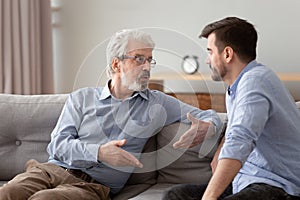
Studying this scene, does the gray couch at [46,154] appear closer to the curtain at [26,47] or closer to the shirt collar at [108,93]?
the shirt collar at [108,93]

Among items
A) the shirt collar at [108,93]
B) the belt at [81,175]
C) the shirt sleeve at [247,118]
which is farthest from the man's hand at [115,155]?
the shirt sleeve at [247,118]

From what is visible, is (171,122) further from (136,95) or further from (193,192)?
(193,192)

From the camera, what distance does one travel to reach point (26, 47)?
408 centimetres

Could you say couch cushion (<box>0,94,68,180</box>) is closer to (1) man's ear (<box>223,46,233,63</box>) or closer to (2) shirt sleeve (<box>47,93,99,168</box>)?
(2) shirt sleeve (<box>47,93,99,168</box>)

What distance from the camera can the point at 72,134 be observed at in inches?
90.6

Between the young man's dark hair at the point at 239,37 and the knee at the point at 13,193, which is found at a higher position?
the young man's dark hair at the point at 239,37

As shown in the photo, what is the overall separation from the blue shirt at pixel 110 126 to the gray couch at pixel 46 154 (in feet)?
0.22

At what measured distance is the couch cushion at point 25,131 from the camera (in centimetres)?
249

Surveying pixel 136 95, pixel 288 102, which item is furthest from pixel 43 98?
pixel 288 102

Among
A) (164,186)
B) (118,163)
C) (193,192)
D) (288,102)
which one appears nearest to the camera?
(288,102)

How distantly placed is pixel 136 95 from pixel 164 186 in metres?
0.40

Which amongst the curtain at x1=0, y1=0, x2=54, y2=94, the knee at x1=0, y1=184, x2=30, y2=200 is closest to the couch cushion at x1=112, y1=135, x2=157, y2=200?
the knee at x1=0, y1=184, x2=30, y2=200

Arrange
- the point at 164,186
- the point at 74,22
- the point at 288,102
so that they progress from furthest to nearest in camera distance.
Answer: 1. the point at 74,22
2. the point at 164,186
3. the point at 288,102

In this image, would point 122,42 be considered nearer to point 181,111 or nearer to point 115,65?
point 115,65
